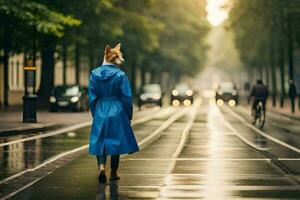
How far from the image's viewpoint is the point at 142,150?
1725 cm

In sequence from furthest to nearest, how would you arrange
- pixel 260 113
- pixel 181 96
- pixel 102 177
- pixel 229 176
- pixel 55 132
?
pixel 181 96, pixel 260 113, pixel 55 132, pixel 229 176, pixel 102 177

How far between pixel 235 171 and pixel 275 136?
34.4 ft

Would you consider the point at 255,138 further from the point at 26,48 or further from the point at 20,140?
the point at 26,48

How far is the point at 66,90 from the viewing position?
43500 millimetres

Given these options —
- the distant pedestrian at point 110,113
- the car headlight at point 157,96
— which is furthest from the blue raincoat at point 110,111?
the car headlight at point 157,96

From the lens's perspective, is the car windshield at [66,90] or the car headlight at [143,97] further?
the car headlight at [143,97]

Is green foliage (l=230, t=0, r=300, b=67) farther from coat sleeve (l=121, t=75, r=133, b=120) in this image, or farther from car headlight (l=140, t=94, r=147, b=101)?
coat sleeve (l=121, t=75, r=133, b=120)

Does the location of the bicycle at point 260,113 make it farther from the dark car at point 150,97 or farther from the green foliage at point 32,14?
the dark car at point 150,97

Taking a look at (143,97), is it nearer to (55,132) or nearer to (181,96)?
(181,96)

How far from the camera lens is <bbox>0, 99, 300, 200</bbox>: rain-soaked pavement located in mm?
9891

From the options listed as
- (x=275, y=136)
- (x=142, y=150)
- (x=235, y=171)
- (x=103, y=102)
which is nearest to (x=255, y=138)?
(x=275, y=136)

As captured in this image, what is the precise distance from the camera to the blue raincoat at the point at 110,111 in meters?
11.2

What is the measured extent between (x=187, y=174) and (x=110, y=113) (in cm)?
176

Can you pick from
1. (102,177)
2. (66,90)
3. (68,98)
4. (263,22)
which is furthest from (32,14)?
(263,22)
